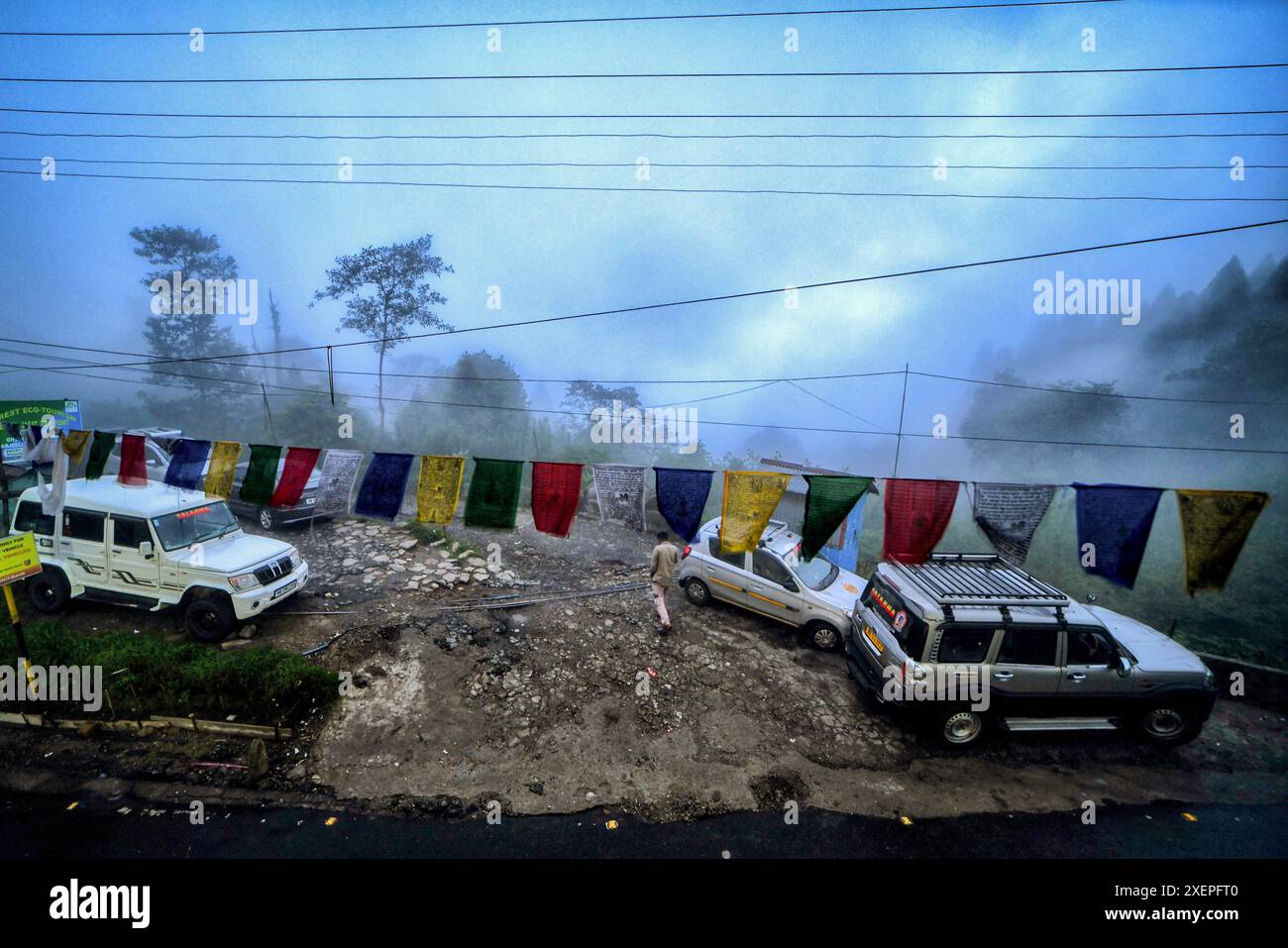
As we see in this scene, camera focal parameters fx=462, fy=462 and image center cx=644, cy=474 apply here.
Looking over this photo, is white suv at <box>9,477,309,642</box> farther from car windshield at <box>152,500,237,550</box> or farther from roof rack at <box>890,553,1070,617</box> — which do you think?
roof rack at <box>890,553,1070,617</box>

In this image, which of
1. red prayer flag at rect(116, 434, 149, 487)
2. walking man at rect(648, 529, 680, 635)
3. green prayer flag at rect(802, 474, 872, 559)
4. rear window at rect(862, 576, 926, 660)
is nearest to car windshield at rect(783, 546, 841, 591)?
rear window at rect(862, 576, 926, 660)

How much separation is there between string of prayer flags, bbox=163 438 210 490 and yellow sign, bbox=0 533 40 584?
295cm

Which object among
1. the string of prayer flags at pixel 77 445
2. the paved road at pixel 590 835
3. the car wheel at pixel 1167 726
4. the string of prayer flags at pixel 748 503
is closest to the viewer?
the paved road at pixel 590 835

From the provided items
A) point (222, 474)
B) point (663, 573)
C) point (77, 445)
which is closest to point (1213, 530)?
point (663, 573)

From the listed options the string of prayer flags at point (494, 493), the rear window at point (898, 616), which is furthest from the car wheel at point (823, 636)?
the string of prayer flags at point (494, 493)

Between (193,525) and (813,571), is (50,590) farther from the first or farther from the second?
(813,571)

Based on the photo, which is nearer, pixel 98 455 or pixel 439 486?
pixel 439 486

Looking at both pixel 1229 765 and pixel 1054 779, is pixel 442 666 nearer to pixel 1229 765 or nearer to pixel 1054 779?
pixel 1054 779

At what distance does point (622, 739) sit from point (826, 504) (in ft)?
13.5

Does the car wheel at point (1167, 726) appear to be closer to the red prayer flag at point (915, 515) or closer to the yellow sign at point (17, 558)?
the red prayer flag at point (915, 515)

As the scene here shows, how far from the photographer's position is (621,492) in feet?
24.5

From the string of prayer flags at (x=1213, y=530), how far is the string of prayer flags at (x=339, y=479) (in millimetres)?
11778

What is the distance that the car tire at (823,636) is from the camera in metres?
7.80
